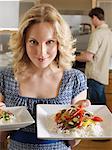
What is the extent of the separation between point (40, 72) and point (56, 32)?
6.5 inches

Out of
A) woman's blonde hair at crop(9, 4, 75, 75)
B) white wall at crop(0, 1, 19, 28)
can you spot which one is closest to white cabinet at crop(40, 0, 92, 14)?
white wall at crop(0, 1, 19, 28)

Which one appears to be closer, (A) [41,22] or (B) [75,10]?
(A) [41,22]

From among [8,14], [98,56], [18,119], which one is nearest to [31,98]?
[18,119]

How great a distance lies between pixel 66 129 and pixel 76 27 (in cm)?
299

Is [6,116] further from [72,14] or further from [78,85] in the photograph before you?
[72,14]

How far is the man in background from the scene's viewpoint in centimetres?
281

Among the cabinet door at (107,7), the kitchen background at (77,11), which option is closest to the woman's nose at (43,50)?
the kitchen background at (77,11)

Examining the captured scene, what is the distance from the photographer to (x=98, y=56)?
2.91 m

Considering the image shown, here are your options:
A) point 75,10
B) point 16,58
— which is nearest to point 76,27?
point 75,10

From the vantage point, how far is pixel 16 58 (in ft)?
3.59

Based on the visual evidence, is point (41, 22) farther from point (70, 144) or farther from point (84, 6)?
point (84, 6)

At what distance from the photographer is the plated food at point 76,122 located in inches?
39.8

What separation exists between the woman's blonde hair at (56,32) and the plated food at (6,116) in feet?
0.46

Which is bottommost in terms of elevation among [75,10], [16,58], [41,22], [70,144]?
[70,144]
